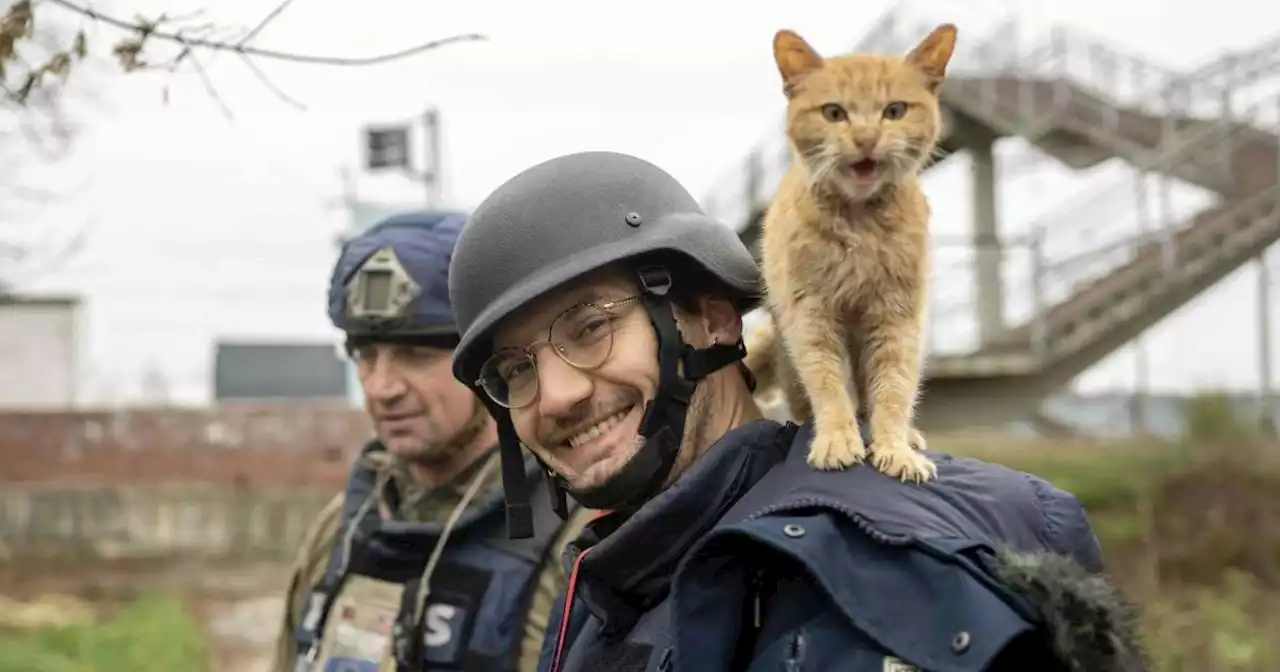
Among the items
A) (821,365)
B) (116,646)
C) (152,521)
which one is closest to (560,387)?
(821,365)

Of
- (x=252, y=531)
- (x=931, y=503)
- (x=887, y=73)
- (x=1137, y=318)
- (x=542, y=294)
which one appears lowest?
(x=252, y=531)

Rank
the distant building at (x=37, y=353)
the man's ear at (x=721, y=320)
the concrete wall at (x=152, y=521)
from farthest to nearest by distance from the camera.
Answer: the distant building at (x=37, y=353), the concrete wall at (x=152, y=521), the man's ear at (x=721, y=320)

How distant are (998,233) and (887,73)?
10953mm

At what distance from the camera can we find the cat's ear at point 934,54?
2229 millimetres

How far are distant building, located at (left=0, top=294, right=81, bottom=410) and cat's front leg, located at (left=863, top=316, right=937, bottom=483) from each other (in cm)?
2003

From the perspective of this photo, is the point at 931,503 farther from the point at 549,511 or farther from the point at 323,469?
the point at 323,469

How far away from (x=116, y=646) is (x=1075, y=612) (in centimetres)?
1036

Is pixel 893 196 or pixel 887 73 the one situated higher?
pixel 887 73

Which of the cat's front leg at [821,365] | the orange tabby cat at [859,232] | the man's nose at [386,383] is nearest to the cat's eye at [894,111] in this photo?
the orange tabby cat at [859,232]

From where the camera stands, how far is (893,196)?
218cm

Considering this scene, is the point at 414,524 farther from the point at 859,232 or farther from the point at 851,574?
the point at 851,574

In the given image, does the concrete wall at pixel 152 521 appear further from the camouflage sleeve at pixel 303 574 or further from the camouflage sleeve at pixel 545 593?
the camouflage sleeve at pixel 545 593

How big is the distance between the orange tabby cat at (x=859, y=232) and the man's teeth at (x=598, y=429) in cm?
35

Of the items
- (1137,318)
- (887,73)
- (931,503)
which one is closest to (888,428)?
(931,503)
